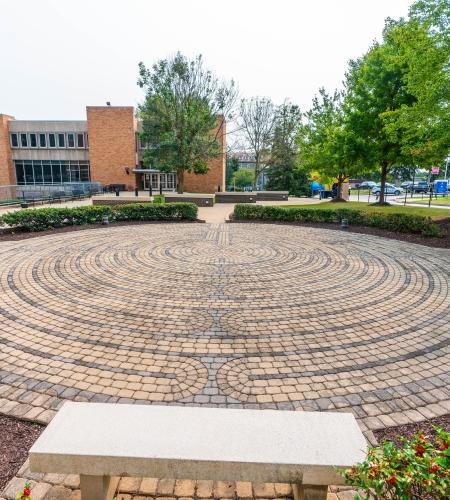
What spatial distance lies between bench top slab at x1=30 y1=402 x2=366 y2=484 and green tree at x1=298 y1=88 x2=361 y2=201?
72.9 feet

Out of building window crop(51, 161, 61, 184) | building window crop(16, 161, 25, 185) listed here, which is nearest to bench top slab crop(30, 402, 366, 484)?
building window crop(51, 161, 61, 184)

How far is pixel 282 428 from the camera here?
8.64 ft

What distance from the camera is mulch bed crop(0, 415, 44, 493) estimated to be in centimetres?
312

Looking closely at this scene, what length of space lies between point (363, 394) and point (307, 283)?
14.0ft

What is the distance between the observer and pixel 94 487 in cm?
253

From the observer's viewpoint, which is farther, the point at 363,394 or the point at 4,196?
the point at 4,196

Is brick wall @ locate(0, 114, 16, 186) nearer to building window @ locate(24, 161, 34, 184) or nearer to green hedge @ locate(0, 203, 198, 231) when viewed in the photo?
building window @ locate(24, 161, 34, 184)

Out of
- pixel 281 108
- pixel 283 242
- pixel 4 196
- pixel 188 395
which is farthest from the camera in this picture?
pixel 281 108

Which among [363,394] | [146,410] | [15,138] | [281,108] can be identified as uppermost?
[281,108]

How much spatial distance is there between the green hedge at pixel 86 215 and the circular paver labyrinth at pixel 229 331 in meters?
4.42

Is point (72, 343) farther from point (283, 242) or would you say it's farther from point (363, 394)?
point (283, 242)

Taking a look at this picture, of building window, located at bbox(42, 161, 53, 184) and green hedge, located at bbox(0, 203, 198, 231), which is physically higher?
building window, located at bbox(42, 161, 53, 184)

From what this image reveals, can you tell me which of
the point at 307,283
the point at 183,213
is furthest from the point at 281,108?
the point at 307,283

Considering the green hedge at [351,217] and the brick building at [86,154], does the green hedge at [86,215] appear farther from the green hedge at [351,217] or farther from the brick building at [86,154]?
the brick building at [86,154]
